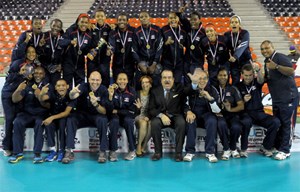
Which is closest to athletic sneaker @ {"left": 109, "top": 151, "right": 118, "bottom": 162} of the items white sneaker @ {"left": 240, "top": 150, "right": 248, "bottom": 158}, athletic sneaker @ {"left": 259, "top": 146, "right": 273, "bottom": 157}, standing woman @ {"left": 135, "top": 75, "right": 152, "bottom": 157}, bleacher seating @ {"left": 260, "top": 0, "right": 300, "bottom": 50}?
standing woman @ {"left": 135, "top": 75, "right": 152, "bottom": 157}

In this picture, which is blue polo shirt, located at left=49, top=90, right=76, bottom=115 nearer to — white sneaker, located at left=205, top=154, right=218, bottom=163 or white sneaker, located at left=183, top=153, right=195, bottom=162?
white sneaker, located at left=183, top=153, right=195, bottom=162

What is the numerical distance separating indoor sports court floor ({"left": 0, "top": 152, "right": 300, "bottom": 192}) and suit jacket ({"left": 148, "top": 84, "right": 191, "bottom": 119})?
0.70 metres

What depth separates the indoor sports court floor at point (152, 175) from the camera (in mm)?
3912

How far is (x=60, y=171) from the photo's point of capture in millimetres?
4465

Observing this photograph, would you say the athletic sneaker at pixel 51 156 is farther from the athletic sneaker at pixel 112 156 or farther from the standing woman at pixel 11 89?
the athletic sneaker at pixel 112 156

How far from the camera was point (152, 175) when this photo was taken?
432 cm

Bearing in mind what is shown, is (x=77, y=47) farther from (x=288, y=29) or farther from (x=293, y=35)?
(x=288, y=29)

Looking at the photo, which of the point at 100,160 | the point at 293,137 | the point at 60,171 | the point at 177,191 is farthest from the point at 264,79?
the point at 60,171

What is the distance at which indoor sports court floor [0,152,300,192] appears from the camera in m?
3.91

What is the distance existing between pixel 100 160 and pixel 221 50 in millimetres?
2576

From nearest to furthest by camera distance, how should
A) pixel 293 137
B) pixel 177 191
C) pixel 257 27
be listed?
1. pixel 177 191
2. pixel 293 137
3. pixel 257 27

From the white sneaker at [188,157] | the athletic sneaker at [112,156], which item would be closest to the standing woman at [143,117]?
the athletic sneaker at [112,156]

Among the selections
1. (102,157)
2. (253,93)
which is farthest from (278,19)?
(102,157)

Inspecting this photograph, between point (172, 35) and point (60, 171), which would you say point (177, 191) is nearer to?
point (60, 171)
